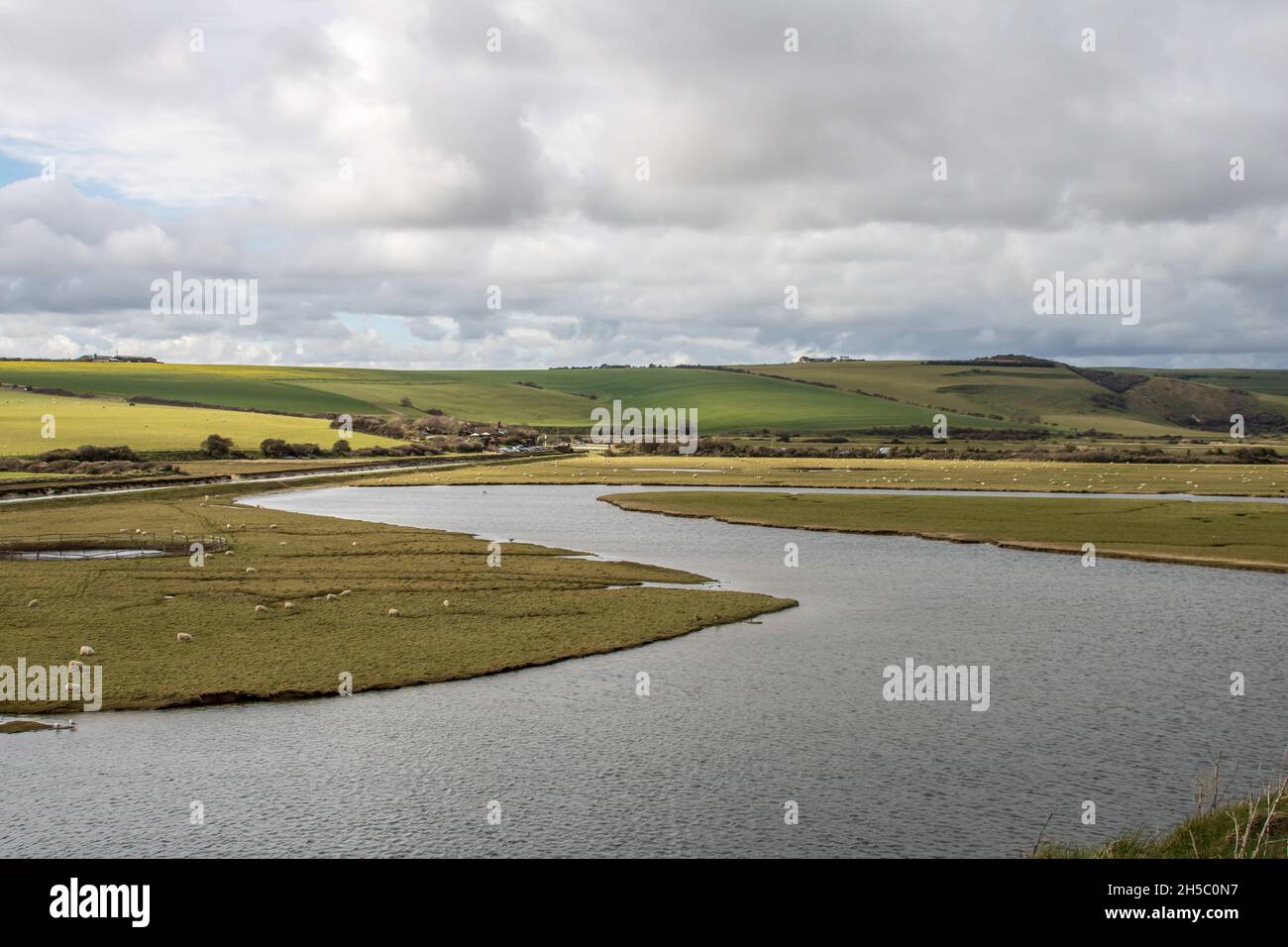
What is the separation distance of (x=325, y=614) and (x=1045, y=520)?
52.2 m

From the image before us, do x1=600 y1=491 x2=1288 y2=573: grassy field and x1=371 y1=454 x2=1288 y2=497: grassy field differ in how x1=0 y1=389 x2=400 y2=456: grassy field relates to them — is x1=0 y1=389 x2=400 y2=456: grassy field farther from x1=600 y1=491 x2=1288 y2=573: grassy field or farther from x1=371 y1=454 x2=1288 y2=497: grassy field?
Result: x1=600 y1=491 x2=1288 y2=573: grassy field

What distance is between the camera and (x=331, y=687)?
2912 cm

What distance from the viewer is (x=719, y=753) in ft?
80.1

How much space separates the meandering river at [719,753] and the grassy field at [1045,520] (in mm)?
21593

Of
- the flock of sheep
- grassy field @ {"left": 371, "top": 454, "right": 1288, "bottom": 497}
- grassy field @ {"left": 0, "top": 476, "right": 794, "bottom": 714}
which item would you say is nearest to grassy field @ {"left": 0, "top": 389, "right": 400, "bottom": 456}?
grassy field @ {"left": 371, "top": 454, "right": 1288, "bottom": 497}

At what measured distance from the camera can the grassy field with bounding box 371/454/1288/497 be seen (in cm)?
10494

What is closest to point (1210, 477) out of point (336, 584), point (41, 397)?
point (336, 584)

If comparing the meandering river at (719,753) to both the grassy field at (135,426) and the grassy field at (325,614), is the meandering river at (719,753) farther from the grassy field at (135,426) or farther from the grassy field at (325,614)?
the grassy field at (135,426)

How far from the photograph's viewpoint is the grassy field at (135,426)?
129 m

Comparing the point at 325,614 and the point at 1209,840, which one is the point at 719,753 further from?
the point at 325,614

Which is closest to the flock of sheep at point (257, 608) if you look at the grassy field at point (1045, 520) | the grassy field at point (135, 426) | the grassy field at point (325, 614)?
the grassy field at point (325, 614)

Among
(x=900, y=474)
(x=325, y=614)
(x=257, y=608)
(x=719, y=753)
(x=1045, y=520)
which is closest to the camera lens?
(x=719, y=753)

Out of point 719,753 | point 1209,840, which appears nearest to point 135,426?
point 719,753

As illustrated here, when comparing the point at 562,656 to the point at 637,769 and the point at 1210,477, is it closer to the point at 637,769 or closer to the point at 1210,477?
the point at 637,769
